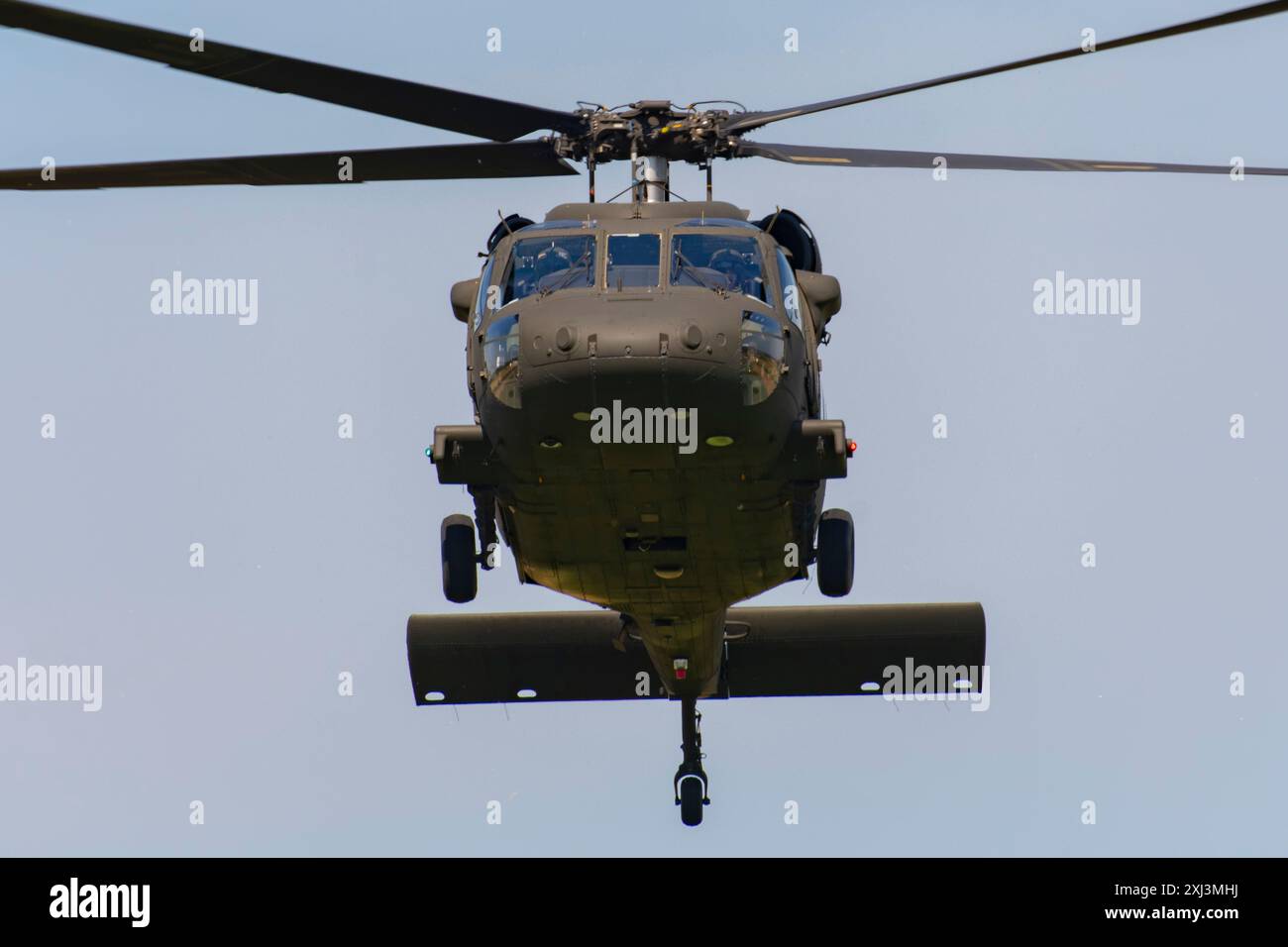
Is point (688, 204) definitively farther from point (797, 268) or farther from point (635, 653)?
point (635, 653)

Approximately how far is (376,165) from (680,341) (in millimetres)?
3951

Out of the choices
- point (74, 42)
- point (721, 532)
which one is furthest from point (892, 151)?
point (74, 42)

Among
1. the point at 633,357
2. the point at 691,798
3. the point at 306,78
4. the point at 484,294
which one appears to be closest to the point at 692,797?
the point at 691,798

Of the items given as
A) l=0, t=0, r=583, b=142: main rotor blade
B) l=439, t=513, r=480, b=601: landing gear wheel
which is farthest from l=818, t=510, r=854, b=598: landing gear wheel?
l=0, t=0, r=583, b=142: main rotor blade

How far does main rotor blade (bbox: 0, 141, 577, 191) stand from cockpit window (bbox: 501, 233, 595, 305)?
1.54m

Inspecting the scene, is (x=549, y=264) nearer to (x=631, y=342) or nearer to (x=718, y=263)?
(x=718, y=263)

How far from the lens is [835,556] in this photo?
54.3 ft

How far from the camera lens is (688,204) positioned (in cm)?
1672

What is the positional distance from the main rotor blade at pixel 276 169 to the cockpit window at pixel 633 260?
7.42 feet

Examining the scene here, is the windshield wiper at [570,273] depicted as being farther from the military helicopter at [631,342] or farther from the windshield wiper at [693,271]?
the windshield wiper at [693,271]

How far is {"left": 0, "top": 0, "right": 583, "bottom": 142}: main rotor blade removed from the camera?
531 inches

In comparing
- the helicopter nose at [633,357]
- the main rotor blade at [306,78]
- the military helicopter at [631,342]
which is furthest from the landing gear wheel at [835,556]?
the main rotor blade at [306,78]

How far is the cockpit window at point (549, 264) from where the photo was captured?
15.2m

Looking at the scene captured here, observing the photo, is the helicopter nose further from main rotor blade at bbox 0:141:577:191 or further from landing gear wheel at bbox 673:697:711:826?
landing gear wheel at bbox 673:697:711:826
